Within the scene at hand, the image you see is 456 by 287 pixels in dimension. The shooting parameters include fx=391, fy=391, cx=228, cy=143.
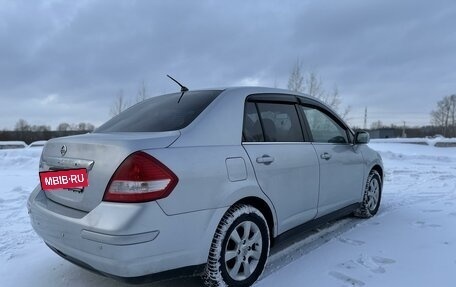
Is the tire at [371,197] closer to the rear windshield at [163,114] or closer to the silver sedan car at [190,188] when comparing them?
the silver sedan car at [190,188]

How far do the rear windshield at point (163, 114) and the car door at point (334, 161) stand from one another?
1.26 m

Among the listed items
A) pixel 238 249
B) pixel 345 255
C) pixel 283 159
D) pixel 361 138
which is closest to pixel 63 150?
pixel 238 249

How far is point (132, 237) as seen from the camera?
240 centimetres

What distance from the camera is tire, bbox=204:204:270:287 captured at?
9.36 feet

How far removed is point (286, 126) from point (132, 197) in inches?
71.3

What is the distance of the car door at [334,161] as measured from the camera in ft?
13.3

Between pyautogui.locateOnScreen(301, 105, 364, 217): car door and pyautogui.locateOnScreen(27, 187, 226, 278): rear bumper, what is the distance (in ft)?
5.30

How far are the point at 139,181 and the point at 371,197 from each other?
12.4ft

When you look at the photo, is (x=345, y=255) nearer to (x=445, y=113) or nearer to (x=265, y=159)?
(x=265, y=159)

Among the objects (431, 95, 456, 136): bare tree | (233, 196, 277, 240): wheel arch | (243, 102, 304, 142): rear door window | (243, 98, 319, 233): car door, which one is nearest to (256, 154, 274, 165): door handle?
(243, 98, 319, 233): car door

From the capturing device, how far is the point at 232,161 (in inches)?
117

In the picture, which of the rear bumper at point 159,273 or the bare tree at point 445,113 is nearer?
the rear bumper at point 159,273

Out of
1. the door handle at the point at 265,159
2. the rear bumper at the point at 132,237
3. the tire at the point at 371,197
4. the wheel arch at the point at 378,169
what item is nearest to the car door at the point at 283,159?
the door handle at the point at 265,159

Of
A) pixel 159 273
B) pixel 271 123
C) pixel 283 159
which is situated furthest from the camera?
pixel 271 123
